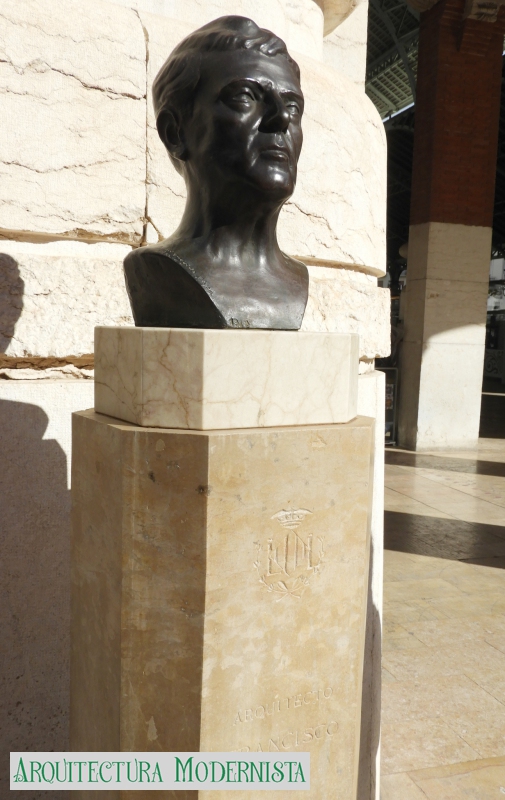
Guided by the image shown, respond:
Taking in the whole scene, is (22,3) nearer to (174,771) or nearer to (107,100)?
(107,100)

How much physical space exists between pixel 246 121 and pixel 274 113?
81mm

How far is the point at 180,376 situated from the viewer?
4.97 ft

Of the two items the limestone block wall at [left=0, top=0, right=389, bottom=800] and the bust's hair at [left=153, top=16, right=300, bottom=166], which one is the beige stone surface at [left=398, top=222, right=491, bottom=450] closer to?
the limestone block wall at [left=0, top=0, right=389, bottom=800]

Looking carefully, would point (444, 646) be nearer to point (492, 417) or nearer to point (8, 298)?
point (8, 298)

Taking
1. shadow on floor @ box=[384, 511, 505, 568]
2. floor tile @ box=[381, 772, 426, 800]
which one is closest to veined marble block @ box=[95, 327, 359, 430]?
floor tile @ box=[381, 772, 426, 800]

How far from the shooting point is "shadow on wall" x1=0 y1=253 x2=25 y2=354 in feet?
7.11

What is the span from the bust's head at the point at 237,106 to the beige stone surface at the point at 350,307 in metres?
0.91

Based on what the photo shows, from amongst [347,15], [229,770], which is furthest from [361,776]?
[347,15]

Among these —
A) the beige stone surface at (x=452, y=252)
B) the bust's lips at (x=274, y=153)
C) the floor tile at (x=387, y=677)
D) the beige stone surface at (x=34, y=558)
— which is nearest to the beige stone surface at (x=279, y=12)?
the bust's lips at (x=274, y=153)

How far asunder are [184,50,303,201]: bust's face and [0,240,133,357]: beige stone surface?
70 cm

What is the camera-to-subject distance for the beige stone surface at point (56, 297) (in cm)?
218

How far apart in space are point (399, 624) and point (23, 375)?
279 cm

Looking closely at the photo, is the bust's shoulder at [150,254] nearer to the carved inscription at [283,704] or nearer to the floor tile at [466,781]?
the carved inscription at [283,704]

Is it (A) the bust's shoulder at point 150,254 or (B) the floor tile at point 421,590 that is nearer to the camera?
(A) the bust's shoulder at point 150,254
